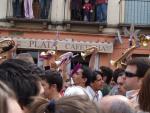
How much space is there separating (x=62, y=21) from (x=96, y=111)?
17956 millimetres

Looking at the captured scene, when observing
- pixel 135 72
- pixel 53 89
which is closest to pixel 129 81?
pixel 135 72

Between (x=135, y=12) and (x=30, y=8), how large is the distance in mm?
4048

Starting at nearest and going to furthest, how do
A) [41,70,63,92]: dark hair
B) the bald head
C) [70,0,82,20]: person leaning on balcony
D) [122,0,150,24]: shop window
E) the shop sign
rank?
1. the bald head
2. [41,70,63,92]: dark hair
3. the shop sign
4. [70,0,82,20]: person leaning on balcony
5. [122,0,150,24]: shop window

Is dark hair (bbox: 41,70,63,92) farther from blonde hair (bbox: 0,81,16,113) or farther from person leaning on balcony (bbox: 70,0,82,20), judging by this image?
person leaning on balcony (bbox: 70,0,82,20)

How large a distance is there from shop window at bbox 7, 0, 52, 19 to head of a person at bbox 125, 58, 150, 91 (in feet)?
51.0

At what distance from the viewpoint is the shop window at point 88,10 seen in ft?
68.8

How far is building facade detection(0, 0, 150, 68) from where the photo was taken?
66.7ft

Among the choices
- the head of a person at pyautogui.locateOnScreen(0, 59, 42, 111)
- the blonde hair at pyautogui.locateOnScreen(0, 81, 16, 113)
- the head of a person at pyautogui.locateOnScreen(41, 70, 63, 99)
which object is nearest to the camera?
the blonde hair at pyautogui.locateOnScreen(0, 81, 16, 113)

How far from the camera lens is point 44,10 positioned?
69.7 ft

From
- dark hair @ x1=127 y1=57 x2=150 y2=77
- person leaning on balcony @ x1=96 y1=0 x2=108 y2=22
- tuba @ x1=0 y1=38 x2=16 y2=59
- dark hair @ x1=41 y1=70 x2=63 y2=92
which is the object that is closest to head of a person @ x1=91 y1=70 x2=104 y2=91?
tuba @ x1=0 y1=38 x2=16 y2=59

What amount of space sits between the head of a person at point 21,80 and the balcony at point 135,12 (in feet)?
56.0

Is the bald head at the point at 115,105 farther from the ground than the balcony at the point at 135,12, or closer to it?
closer to it

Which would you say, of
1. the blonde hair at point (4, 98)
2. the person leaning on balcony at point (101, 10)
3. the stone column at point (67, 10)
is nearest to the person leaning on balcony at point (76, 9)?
the stone column at point (67, 10)

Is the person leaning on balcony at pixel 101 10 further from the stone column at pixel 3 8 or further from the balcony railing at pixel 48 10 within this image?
the stone column at pixel 3 8
